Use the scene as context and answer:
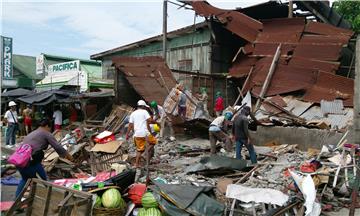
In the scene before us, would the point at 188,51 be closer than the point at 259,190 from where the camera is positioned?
No

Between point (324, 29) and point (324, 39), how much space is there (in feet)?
1.56

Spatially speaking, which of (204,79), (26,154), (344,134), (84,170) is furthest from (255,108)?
(26,154)

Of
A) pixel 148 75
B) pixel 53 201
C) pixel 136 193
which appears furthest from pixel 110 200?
pixel 148 75

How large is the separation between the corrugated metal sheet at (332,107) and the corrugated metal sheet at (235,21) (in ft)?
16.2

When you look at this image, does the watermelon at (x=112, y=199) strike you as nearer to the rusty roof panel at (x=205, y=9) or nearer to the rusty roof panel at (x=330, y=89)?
the rusty roof panel at (x=330, y=89)

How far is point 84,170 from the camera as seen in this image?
1009 centimetres

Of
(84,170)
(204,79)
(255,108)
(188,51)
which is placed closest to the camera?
(84,170)

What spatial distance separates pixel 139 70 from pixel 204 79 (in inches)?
121

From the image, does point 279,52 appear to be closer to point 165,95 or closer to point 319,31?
point 319,31

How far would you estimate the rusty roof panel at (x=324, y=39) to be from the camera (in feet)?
46.2

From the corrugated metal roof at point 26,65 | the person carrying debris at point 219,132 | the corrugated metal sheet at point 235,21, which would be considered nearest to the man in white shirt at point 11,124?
the person carrying debris at point 219,132

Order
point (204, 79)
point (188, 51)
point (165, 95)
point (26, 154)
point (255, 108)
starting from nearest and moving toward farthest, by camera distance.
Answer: point (26, 154) → point (255, 108) → point (165, 95) → point (204, 79) → point (188, 51)

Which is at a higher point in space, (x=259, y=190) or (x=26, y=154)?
(x=26, y=154)

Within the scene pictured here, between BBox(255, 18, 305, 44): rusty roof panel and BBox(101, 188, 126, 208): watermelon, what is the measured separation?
36.8 ft
